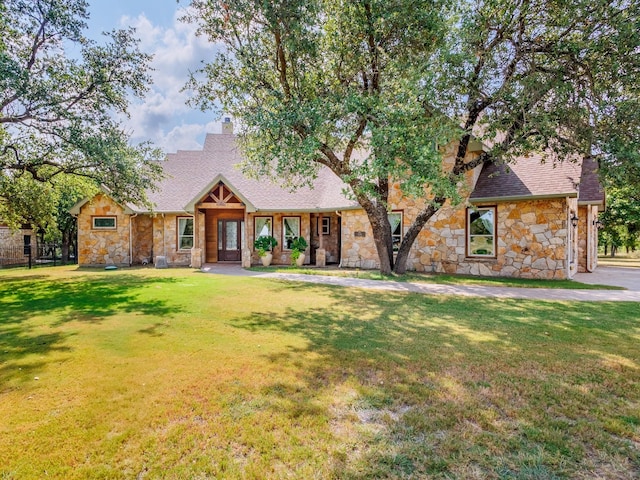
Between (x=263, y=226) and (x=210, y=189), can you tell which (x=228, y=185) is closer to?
(x=210, y=189)

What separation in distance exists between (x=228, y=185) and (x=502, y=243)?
11783 mm

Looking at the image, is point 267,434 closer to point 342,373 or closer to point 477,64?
point 342,373

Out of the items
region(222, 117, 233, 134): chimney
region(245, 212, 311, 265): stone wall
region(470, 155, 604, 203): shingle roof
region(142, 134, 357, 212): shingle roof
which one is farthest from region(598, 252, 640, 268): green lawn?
region(222, 117, 233, 134): chimney

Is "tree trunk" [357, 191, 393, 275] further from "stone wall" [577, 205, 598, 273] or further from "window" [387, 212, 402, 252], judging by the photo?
"stone wall" [577, 205, 598, 273]

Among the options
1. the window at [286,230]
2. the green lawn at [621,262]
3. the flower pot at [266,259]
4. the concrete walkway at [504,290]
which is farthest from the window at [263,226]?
the green lawn at [621,262]

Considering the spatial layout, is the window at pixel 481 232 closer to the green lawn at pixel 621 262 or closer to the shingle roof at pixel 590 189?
the shingle roof at pixel 590 189

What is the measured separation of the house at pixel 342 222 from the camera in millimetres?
12000

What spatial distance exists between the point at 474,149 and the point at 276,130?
867 centimetres

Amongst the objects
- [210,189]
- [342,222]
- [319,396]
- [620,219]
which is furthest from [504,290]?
[620,219]

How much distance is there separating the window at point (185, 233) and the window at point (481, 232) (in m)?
13.4

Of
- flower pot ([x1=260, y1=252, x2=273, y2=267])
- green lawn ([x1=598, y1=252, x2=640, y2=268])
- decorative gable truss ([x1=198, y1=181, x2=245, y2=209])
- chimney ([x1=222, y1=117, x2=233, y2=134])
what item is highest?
chimney ([x1=222, y1=117, x2=233, y2=134])

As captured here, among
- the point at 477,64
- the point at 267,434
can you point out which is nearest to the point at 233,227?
the point at 477,64

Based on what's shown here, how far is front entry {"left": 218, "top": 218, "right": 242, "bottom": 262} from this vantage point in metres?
18.3

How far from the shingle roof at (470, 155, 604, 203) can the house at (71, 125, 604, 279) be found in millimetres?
36
